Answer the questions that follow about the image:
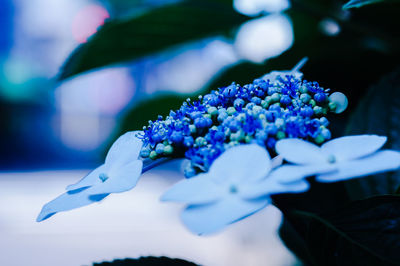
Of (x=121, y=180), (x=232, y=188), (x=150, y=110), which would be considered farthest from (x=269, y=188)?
(x=150, y=110)

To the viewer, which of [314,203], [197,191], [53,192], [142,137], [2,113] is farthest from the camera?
[2,113]

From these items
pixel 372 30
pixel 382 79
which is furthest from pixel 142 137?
pixel 372 30

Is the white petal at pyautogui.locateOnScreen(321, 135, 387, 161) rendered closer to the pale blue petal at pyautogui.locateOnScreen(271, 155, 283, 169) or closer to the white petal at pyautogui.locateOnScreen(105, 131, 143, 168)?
the pale blue petal at pyautogui.locateOnScreen(271, 155, 283, 169)

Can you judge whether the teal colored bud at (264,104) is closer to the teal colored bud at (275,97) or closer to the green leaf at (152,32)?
the teal colored bud at (275,97)

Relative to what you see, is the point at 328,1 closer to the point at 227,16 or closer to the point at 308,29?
the point at 308,29

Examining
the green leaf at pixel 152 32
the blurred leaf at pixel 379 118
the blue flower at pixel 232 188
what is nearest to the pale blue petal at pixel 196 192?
the blue flower at pixel 232 188

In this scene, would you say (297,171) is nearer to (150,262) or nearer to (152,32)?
(150,262)
